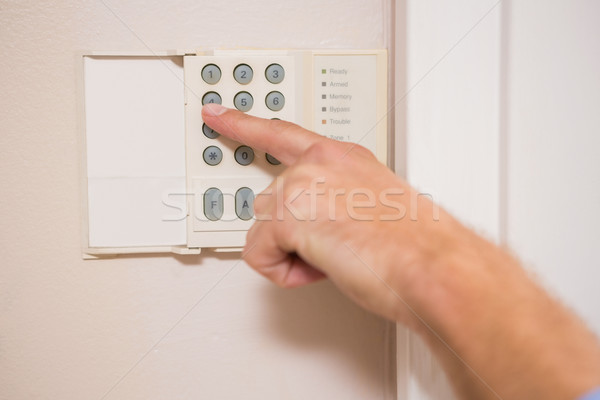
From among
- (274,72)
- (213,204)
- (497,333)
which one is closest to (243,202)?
(213,204)

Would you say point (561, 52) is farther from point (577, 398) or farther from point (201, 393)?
point (201, 393)

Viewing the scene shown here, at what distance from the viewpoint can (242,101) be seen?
15.6 inches

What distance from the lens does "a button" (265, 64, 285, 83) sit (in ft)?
A: 1.30

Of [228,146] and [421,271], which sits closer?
[421,271]

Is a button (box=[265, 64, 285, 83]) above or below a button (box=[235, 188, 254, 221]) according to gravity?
above

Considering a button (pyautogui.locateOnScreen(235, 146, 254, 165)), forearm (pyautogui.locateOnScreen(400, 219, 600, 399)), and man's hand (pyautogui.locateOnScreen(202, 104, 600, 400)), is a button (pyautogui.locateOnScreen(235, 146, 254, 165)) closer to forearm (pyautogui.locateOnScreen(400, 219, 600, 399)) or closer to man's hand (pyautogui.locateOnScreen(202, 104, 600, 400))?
man's hand (pyautogui.locateOnScreen(202, 104, 600, 400))

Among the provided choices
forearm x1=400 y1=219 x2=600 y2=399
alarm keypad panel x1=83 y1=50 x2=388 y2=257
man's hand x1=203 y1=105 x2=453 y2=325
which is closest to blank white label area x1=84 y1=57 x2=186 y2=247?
alarm keypad panel x1=83 y1=50 x2=388 y2=257

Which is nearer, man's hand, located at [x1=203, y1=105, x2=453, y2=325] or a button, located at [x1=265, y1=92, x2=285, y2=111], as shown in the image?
man's hand, located at [x1=203, y1=105, x2=453, y2=325]

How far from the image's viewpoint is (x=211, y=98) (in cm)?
39

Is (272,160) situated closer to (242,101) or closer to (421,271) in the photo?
(242,101)

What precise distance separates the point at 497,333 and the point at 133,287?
1.14 feet

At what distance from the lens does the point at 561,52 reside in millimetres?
399

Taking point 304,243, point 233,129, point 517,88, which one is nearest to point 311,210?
point 304,243

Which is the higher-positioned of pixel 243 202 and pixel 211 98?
pixel 211 98
